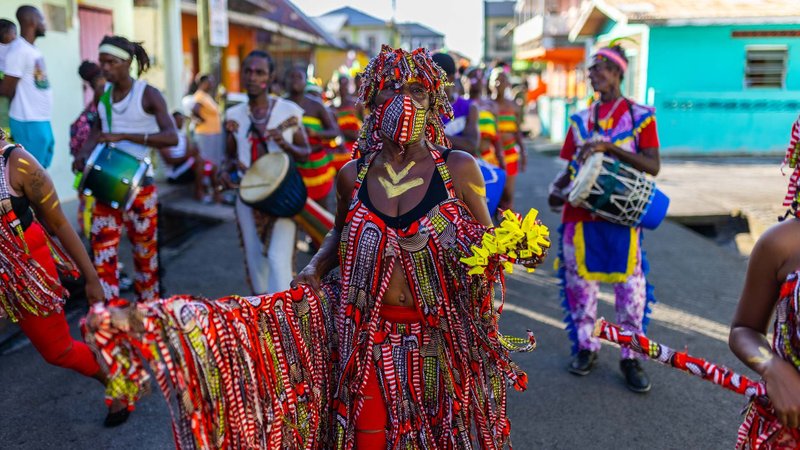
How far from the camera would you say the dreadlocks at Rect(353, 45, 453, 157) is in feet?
9.84

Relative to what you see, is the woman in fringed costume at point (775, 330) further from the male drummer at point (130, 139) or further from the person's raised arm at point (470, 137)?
the male drummer at point (130, 139)

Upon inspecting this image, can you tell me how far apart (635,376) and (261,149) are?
2.86m

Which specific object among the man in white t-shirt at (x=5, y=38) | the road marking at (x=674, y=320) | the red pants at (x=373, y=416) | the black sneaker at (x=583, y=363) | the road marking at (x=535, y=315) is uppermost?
the man in white t-shirt at (x=5, y=38)

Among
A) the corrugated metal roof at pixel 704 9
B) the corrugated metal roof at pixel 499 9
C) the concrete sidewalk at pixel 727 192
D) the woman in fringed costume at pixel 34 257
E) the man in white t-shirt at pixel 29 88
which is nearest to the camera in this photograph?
the woman in fringed costume at pixel 34 257

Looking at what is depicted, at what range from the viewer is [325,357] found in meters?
2.90

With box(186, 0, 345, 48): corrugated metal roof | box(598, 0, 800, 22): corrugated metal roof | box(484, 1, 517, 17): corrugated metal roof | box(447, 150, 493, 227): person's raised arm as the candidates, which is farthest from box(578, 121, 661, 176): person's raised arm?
box(484, 1, 517, 17): corrugated metal roof

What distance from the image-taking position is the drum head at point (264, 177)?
16.8 ft

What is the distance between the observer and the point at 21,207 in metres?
3.56

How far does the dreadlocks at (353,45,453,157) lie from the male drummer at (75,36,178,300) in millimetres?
2512

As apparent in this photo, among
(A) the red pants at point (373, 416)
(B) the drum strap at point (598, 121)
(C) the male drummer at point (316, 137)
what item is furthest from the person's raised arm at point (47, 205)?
(B) the drum strap at point (598, 121)

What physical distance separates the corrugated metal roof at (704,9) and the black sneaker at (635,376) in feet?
49.8

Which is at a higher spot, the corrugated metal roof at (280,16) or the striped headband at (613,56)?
the corrugated metal roof at (280,16)

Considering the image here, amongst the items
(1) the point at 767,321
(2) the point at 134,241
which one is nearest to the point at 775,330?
(1) the point at 767,321

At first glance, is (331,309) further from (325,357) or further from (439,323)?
(439,323)
